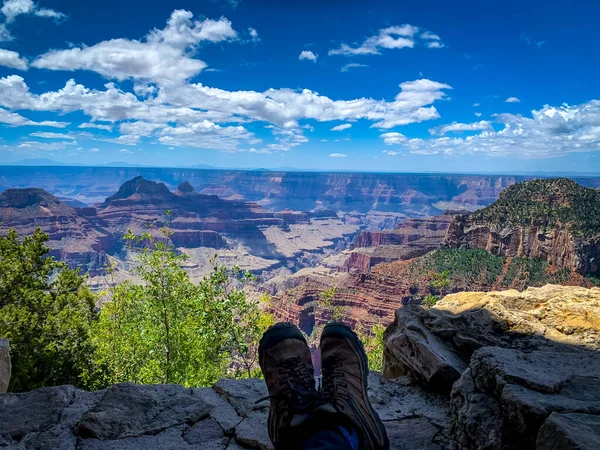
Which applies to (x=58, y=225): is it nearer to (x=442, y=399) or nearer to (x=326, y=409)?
(x=442, y=399)

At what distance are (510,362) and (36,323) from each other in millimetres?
11357

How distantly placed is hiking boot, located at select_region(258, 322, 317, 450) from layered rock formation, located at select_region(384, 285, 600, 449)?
4.04 feet

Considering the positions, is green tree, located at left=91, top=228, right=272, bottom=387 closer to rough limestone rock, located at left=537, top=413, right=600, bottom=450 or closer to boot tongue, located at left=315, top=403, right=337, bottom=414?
boot tongue, located at left=315, top=403, right=337, bottom=414

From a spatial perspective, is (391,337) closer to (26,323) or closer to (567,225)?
(26,323)

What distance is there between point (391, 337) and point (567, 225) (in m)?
64.8

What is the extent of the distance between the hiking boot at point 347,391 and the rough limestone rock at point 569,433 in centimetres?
112

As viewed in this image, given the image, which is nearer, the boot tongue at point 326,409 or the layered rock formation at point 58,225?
the boot tongue at point 326,409

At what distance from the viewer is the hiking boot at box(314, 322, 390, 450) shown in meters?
2.73

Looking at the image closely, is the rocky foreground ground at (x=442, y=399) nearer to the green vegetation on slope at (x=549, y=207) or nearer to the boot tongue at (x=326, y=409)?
the boot tongue at (x=326, y=409)

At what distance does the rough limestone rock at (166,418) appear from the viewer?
327cm

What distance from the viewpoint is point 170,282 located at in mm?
9031

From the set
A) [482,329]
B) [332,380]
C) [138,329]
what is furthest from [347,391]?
[138,329]

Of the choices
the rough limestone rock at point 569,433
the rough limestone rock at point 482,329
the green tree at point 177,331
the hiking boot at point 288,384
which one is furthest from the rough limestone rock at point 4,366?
the rough limestone rock at point 569,433

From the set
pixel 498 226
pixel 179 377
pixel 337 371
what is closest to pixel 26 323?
pixel 179 377
